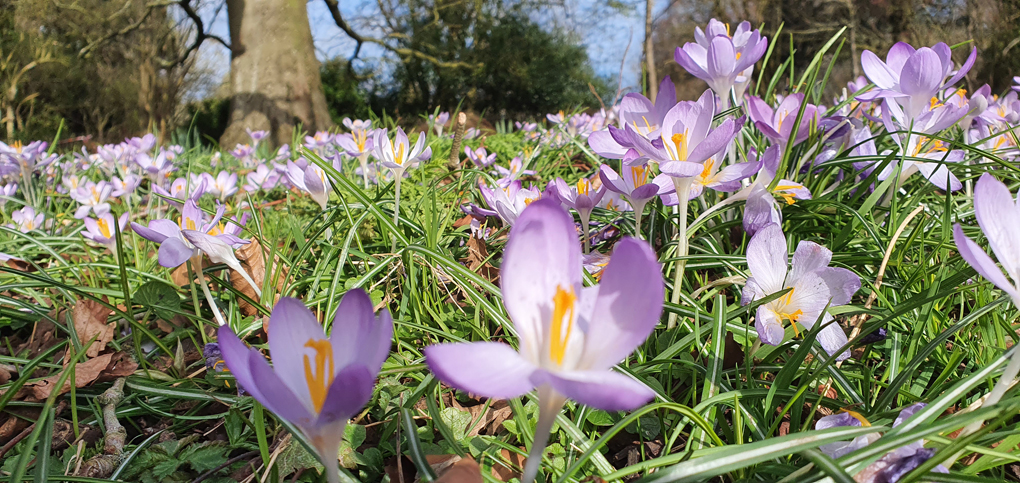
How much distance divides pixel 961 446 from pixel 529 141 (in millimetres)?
2975

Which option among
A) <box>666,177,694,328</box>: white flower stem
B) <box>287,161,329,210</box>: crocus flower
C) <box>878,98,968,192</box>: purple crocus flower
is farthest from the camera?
<box>287,161,329,210</box>: crocus flower

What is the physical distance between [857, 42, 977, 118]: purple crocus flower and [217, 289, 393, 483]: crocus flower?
3.92 ft

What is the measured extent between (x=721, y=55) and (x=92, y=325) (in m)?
1.53

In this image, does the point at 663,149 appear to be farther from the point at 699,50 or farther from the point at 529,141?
the point at 529,141

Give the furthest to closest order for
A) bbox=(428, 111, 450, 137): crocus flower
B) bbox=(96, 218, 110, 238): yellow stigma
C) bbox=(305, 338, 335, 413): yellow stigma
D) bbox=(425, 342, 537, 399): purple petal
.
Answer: bbox=(428, 111, 450, 137): crocus flower → bbox=(96, 218, 110, 238): yellow stigma → bbox=(305, 338, 335, 413): yellow stigma → bbox=(425, 342, 537, 399): purple petal

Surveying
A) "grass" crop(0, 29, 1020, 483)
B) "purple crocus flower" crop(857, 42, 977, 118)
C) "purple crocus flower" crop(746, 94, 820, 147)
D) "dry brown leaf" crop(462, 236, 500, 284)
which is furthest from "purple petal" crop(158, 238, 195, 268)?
"purple crocus flower" crop(857, 42, 977, 118)

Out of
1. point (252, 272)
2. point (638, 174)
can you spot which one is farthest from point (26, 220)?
point (638, 174)

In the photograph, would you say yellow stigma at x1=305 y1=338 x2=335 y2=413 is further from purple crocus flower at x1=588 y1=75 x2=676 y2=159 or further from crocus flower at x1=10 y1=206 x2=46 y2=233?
crocus flower at x1=10 y1=206 x2=46 y2=233

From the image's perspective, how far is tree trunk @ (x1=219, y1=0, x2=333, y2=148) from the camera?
7211 mm

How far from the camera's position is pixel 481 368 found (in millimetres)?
401

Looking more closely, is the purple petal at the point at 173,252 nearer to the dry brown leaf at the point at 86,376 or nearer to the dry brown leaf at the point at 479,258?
the dry brown leaf at the point at 86,376

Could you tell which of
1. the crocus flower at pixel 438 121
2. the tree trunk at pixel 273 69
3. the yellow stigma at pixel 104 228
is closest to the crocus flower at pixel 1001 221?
the yellow stigma at pixel 104 228

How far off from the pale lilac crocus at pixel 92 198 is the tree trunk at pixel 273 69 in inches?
202

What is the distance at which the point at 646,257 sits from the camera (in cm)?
41
